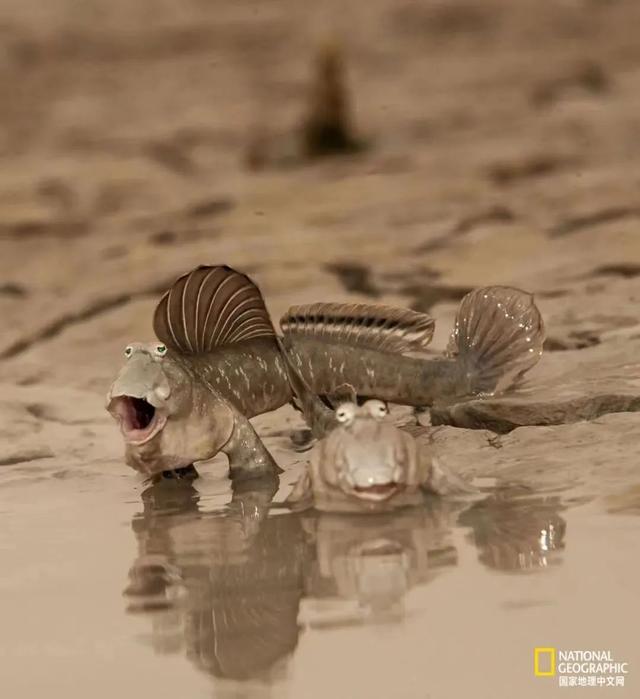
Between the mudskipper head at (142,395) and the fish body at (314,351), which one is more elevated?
the fish body at (314,351)

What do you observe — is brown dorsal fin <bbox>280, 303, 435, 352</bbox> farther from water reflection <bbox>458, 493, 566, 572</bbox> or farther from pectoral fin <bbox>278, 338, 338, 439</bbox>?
water reflection <bbox>458, 493, 566, 572</bbox>

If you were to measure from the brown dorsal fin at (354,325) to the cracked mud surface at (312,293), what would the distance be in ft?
0.97

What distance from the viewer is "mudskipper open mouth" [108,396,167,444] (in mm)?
3375

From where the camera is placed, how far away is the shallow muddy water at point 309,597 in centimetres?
201

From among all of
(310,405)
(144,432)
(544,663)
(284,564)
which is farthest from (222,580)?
(310,405)

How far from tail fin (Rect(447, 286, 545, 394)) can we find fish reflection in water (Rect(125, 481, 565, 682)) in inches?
34.8

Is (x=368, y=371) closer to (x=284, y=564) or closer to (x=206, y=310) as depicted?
(x=206, y=310)

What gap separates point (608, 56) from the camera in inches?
355

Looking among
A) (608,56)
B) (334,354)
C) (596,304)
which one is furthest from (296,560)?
(608,56)

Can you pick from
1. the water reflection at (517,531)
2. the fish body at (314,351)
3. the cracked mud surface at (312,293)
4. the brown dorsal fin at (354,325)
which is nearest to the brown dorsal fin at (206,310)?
the fish body at (314,351)

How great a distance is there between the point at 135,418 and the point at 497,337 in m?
1.07

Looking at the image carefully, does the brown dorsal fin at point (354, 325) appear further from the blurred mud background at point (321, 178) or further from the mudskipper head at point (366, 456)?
the mudskipper head at point (366, 456)

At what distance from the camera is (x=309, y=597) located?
2.42 m

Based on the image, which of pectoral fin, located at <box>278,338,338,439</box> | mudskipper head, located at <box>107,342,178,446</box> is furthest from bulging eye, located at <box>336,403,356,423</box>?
pectoral fin, located at <box>278,338,338,439</box>
